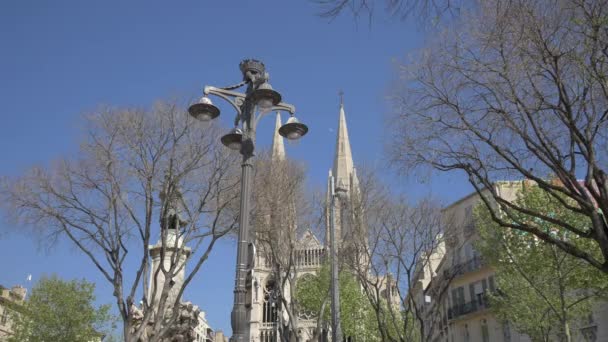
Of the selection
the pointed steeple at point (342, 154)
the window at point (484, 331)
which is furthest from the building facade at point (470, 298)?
the pointed steeple at point (342, 154)

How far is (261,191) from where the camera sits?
72.8 ft

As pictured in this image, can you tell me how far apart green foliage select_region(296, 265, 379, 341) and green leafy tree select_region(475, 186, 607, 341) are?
11.9 metres

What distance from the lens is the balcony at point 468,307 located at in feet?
108

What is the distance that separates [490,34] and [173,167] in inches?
405

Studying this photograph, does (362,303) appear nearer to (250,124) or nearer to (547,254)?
(547,254)

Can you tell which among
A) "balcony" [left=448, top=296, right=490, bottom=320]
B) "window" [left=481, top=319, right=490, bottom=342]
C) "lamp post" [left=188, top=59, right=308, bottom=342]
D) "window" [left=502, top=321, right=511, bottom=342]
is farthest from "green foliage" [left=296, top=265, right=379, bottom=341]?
"lamp post" [left=188, top=59, right=308, bottom=342]

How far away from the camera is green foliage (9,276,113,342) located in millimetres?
30442

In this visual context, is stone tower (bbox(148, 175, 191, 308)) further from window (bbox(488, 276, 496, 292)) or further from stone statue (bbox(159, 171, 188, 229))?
window (bbox(488, 276, 496, 292))

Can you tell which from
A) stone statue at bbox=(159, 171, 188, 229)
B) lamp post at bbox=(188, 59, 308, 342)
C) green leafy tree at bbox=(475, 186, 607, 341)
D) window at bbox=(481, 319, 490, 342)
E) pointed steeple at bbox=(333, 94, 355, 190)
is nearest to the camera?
lamp post at bbox=(188, 59, 308, 342)

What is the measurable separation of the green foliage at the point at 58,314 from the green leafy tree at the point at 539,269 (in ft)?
74.2

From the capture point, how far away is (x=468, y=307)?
34406mm

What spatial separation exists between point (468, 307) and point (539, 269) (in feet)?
43.5

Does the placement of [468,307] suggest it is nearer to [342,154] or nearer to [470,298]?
[470,298]

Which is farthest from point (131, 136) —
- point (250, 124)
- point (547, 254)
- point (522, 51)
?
point (547, 254)
